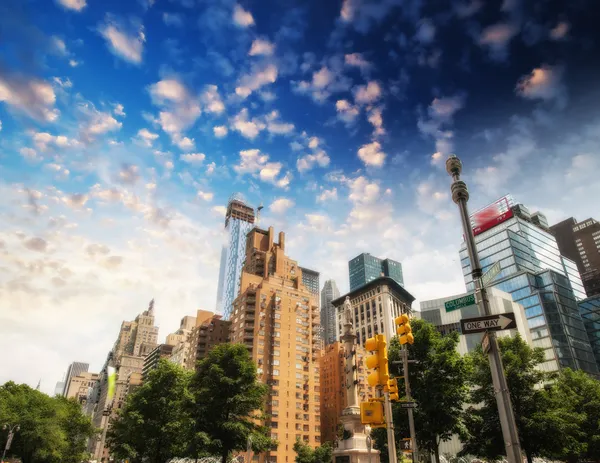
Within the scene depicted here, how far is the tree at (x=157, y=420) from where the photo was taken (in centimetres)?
3791

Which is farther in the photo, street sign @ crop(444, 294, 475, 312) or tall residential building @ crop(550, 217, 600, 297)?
tall residential building @ crop(550, 217, 600, 297)

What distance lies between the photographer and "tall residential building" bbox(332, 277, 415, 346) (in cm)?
13088

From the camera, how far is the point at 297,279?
350 feet

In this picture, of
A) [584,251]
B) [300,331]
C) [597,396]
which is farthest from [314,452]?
[584,251]

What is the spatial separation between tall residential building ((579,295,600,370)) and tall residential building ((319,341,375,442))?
70374 mm

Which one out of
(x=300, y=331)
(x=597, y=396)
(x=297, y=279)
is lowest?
(x=597, y=396)

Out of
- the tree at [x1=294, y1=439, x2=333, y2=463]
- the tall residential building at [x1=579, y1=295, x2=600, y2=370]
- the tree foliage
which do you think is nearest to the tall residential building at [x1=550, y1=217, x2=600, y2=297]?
the tall residential building at [x1=579, y1=295, x2=600, y2=370]

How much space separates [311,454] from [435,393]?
53.8 m

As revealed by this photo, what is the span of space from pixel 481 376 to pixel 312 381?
A: 6290 cm

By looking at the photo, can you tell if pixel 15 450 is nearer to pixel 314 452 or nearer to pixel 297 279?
pixel 314 452

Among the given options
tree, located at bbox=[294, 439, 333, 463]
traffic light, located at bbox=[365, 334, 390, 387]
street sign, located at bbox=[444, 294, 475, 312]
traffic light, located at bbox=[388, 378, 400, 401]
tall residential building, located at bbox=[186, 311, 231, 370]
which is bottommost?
tree, located at bbox=[294, 439, 333, 463]

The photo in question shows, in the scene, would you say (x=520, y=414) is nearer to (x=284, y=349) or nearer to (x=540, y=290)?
(x=284, y=349)

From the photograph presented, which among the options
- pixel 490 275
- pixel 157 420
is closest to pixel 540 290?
pixel 157 420

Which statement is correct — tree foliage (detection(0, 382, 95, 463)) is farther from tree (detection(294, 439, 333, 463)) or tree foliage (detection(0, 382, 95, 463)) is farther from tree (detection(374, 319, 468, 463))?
tree (detection(374, 319, 468, 463))
